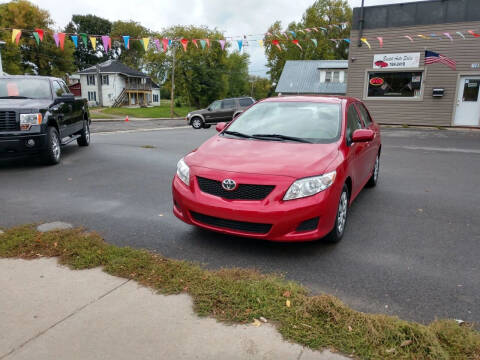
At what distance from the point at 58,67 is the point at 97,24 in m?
28.2

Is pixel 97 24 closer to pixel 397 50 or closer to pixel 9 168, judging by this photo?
pixel 397 50

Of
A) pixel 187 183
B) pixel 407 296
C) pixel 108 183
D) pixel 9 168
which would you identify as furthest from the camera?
pixel 9 168

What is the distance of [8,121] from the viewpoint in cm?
724

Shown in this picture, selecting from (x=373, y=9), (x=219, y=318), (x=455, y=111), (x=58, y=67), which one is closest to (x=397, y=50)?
(x=373, y=9)

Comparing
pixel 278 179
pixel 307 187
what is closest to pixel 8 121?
pixel 278 179

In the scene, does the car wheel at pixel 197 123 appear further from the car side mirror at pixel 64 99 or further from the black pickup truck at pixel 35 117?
the car side mirror at pixel 64 99

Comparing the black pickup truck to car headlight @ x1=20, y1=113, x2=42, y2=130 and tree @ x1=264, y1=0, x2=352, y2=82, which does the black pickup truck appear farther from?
tree @ x1=264, y1=0, x2=352, y2=82

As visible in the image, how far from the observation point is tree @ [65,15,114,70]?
76188 mm

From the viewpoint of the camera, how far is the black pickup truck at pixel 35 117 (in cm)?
726

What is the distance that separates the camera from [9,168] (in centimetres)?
785

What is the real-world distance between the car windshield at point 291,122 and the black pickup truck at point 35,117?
14.8 feet

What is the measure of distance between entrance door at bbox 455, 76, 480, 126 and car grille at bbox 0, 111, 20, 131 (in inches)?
698

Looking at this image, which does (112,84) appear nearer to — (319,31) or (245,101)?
(319,31)

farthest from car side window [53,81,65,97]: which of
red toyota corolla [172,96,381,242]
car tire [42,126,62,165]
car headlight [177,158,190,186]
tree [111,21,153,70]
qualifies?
tree [111,21,153,70]
